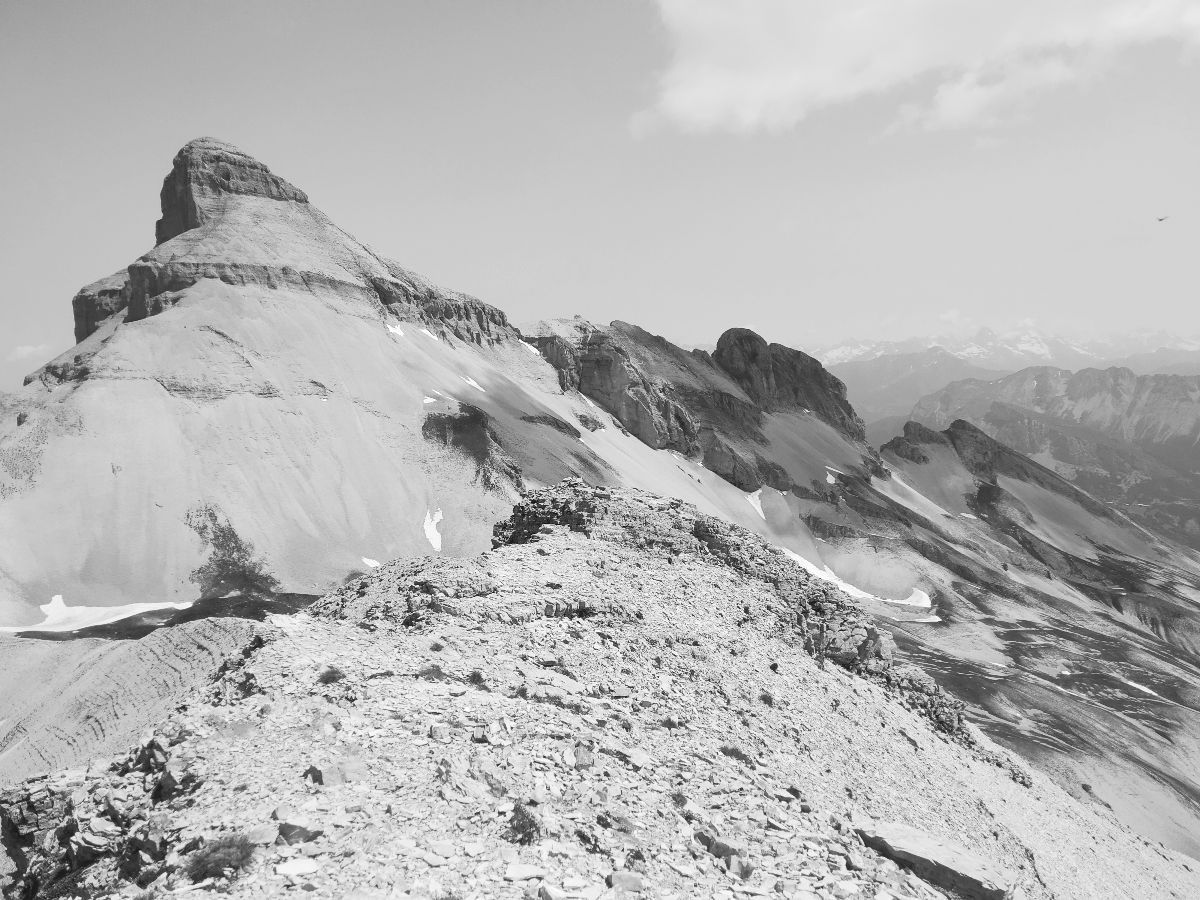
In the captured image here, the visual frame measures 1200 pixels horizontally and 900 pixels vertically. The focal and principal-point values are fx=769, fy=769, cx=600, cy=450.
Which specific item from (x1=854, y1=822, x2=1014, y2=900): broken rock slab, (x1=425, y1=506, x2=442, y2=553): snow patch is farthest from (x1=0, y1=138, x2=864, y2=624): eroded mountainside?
(x1=854, y1=822, x2=1014, y2=900): broken rock slab

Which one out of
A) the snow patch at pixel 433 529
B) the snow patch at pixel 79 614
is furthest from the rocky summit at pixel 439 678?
the snow patch at pixel 433 529

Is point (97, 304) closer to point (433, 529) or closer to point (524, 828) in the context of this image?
point (433, 529)

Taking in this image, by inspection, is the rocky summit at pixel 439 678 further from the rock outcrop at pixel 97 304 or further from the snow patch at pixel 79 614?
the rock outcrop at pixel 97 304

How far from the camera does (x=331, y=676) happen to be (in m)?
15.1

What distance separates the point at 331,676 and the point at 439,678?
2159 mm

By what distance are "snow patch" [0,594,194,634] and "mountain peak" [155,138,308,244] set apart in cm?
8373

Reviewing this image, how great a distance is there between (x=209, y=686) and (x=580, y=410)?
149 metres

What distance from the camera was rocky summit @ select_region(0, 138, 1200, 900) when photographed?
12008 millimetres

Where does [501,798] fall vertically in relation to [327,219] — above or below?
below

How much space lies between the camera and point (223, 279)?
125 metres

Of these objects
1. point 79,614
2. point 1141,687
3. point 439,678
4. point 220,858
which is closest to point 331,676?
point 439,678

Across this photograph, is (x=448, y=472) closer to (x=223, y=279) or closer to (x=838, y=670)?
(x=223, y=279)

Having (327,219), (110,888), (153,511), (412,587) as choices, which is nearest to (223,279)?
(327,219)

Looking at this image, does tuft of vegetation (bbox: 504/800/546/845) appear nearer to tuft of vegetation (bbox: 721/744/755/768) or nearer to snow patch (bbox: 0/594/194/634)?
tuft of vegetation (bbox: 721/744/755/768)
